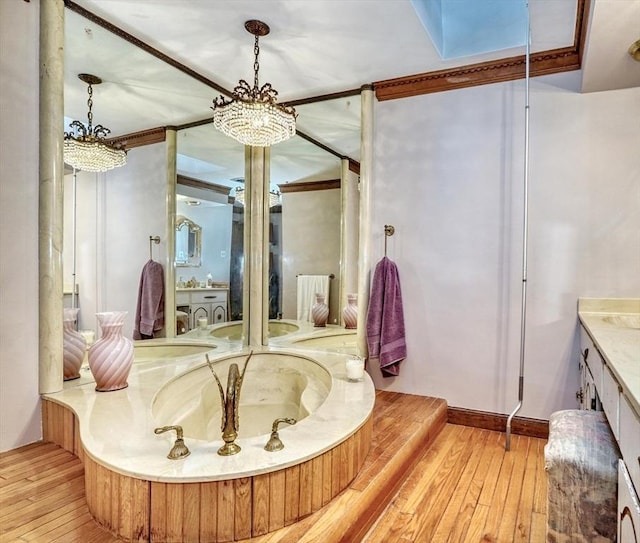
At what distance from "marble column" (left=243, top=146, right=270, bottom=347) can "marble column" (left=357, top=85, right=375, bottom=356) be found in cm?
85

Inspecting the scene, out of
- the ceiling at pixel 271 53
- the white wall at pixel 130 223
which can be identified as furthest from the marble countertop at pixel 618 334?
the white wall at pixel 130 223

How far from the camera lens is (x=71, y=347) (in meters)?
2.16

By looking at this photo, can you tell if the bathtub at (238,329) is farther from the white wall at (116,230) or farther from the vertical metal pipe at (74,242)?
the vertical metal pipe at (74,242)

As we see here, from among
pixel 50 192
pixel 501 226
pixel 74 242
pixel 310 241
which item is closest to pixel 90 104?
pixel 50 192

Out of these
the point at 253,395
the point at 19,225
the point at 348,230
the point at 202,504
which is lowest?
the point at 253,395

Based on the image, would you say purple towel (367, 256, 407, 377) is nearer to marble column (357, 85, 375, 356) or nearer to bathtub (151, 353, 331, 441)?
marble column (357, 85, 375, 356)

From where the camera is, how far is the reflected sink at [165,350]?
272 cm

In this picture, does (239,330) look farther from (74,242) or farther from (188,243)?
(74,242)

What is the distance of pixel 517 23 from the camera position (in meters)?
2.49

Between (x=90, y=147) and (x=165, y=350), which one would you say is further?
(x=165, y=350)

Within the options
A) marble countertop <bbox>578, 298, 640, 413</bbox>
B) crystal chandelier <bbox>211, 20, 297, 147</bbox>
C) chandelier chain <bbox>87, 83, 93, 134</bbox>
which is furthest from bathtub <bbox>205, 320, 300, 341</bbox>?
marble countertop <bbox>578, 298, 640, 413</bbox>

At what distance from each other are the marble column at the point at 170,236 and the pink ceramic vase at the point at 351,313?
51.9 inches

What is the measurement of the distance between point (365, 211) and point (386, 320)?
2.75 ft

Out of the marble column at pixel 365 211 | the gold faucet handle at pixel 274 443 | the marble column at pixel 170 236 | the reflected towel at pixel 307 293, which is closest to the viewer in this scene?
the gold faucet handle at pixel 274 443
